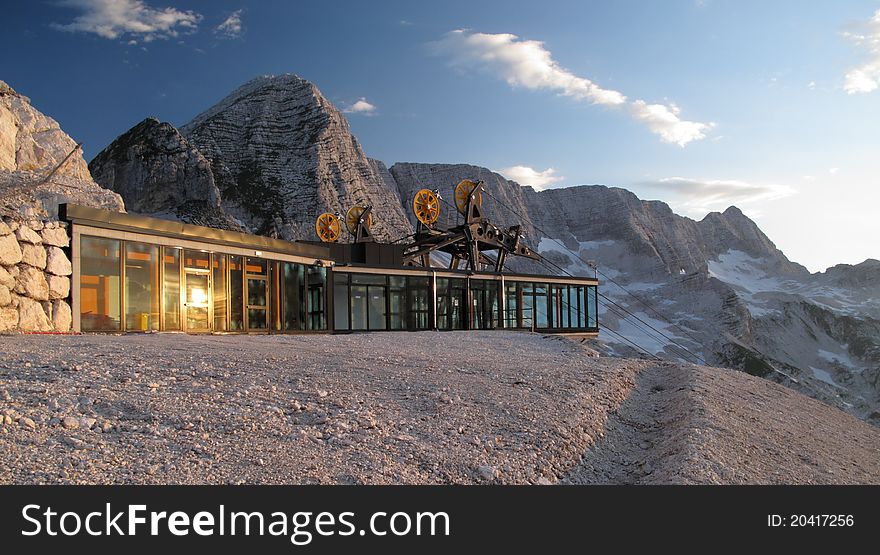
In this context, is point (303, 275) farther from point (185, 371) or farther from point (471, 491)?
point (471, 491)

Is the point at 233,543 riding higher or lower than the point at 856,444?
higher

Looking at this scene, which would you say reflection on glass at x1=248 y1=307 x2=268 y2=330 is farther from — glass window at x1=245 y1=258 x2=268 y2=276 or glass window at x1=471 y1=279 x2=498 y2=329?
glass window at x1=471 y1=279 x2=498 y2=329

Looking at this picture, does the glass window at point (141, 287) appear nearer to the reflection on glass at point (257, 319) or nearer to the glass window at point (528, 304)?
the reflection on glass at point (257, 319)

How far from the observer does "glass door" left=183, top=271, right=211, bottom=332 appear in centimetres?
1827

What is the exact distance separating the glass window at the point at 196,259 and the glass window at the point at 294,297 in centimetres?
396

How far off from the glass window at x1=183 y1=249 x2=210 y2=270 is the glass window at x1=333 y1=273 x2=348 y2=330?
7291 millimetres

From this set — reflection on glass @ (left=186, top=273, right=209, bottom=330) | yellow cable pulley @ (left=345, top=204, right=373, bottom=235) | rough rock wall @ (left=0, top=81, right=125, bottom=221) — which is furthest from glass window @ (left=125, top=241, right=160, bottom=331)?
yellow cable pulley @ (left=345, top=204, right=373, bottom=235)

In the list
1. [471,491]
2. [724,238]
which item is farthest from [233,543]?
[724,238]

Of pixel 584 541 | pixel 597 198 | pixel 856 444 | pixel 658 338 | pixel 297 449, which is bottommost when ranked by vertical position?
pixel 658 338

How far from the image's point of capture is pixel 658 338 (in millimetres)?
87750

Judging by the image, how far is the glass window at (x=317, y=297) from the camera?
24.1 m

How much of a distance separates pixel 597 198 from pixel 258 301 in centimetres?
12053

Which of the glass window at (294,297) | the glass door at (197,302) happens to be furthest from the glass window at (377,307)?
the glass door at (197,302)

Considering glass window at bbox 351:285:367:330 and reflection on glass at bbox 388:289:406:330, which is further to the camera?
reflection on glass at bbox 388:289:406:330
